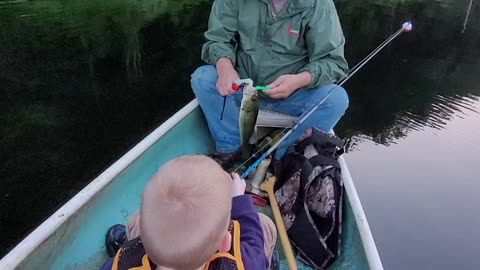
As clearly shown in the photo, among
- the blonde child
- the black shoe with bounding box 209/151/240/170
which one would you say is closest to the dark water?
the black shoe with bounding box 209/151/240/170

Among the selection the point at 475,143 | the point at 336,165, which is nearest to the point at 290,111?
the point at 336,165

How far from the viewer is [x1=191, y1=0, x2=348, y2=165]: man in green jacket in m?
3.66

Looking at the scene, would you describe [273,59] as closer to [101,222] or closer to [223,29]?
[223,29]

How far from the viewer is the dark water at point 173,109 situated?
5.74 meters

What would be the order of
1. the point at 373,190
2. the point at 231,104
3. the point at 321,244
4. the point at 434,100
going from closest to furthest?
1. the point at 321,244
2. the point at 231,104
3. the point at 373,190
4. the point at 434,100

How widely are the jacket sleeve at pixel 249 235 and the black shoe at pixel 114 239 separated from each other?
0.85 m

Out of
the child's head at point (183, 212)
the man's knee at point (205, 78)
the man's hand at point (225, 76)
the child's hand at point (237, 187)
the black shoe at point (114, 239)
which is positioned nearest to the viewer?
the child's head at point (183, 212)

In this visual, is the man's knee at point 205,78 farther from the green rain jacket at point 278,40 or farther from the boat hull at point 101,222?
the boat hull at point 101,222

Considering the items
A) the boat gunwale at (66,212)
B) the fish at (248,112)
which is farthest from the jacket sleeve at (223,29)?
the boat gunwale at (66,212)

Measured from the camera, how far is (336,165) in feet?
10.8

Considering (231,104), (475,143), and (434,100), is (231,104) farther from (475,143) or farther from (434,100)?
(434,100)

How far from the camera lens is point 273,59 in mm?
3789

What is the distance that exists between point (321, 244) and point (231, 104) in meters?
1.36

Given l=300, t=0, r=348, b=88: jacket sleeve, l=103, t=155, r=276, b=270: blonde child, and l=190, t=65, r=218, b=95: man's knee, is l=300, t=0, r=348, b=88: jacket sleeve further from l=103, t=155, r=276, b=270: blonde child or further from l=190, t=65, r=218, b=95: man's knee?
l=103, t=155, r=276, b=270: blonde child
